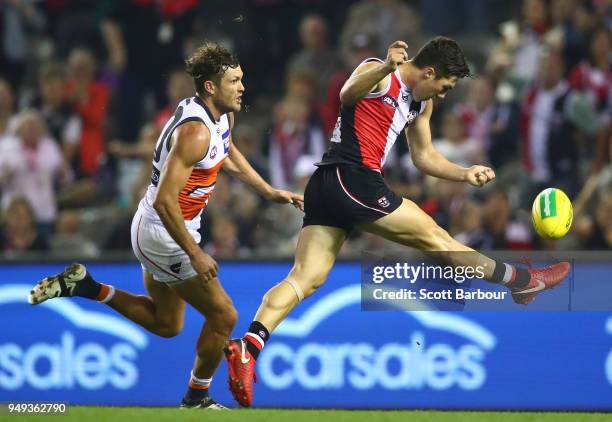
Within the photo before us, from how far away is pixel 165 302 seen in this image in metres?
9.05

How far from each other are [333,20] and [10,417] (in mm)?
7542

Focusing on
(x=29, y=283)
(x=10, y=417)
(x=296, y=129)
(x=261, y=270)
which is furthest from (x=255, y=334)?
(x=296, y=129)

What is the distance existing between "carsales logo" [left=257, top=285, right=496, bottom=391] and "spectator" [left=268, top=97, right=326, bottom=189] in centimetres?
294

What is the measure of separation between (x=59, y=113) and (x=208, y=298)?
6.37 m

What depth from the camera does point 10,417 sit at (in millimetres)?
8602

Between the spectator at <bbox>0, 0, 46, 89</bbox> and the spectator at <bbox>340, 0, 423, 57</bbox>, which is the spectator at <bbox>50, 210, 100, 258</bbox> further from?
the spectator at <bbox>340, 0, 423, 57</bbox>

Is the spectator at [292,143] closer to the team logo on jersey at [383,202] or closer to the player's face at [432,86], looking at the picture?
the player's face at [432,86]

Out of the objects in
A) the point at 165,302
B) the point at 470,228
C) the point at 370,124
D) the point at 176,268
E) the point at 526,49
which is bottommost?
the point at 470,228

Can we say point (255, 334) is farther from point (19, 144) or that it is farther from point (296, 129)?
A: point (19, 144)

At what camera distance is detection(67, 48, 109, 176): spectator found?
1430 cm

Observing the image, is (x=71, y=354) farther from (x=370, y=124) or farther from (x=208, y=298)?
(x=370, y=124)

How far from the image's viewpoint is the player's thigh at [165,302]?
9.01 metres

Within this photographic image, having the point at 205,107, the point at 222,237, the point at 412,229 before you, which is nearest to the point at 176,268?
the point at 205,107

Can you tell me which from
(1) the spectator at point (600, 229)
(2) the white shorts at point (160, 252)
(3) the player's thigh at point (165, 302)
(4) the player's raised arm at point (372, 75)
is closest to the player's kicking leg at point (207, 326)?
(2) the white shorts at point (160, 252)
